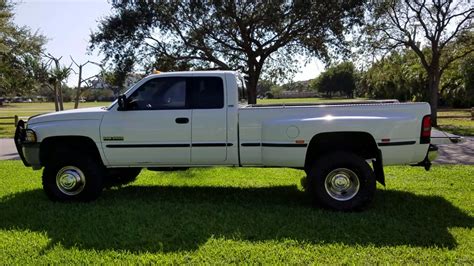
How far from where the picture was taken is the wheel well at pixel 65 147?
614cm

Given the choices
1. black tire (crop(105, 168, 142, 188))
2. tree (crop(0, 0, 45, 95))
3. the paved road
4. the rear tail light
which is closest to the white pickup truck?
the rear tail light

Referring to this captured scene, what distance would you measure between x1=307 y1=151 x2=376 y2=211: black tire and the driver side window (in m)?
2.11

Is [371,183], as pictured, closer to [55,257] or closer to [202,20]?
[55,257]

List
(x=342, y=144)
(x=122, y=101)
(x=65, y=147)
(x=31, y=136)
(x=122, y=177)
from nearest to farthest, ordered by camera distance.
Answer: (x=342, y=144) < (x=122, y=101) < (x=31, y=136) < (x=65, y=147) < (x=122, y=177)

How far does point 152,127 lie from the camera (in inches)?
232

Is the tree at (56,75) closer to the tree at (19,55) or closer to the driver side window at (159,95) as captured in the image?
the tree at (19,55)

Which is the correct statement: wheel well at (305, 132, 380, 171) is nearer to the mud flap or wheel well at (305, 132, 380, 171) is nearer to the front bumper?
the mud flap

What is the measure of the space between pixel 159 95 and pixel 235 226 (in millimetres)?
2229

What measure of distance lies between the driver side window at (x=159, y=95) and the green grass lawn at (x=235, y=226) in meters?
1.40

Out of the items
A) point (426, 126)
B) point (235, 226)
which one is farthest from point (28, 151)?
point (426, 126)

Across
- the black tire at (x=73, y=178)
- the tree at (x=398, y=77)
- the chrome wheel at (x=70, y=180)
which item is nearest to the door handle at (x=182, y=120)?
the black tire at (x=73, y=178)

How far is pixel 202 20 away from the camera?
1731cm

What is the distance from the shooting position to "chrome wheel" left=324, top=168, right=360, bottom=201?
18.2ft

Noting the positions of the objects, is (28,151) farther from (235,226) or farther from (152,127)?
(235,226)
